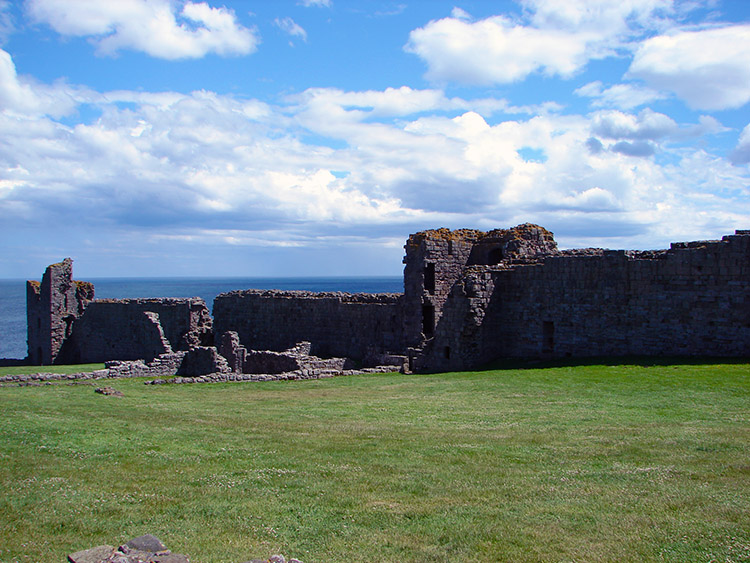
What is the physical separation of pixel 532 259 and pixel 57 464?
19322 mm

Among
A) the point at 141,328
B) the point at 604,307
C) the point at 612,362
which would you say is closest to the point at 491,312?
the point at 604,307

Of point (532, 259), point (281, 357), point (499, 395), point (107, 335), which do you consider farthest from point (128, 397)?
point (107, 335)

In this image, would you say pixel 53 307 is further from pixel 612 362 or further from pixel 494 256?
pixel 612 362

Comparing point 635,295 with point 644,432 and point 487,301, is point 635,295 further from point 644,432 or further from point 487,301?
point 644,432

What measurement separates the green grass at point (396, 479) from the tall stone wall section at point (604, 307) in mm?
4850

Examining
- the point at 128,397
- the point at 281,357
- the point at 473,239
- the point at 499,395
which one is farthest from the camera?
the point at 473,239

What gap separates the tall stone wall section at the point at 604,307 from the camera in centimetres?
2064

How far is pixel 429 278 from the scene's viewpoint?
98.9 feet

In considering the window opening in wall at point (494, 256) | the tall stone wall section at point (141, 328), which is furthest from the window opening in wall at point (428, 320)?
the tall stone wall section at point (141, 328)

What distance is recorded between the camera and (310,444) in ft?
39.6

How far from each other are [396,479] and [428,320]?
2061cm

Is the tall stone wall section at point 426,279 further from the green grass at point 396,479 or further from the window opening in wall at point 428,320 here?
the green grass at point 396,479

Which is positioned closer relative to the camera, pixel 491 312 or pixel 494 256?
pixel 491 312

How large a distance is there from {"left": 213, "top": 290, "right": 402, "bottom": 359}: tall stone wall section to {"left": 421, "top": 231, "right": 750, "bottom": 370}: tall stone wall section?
4623mm
